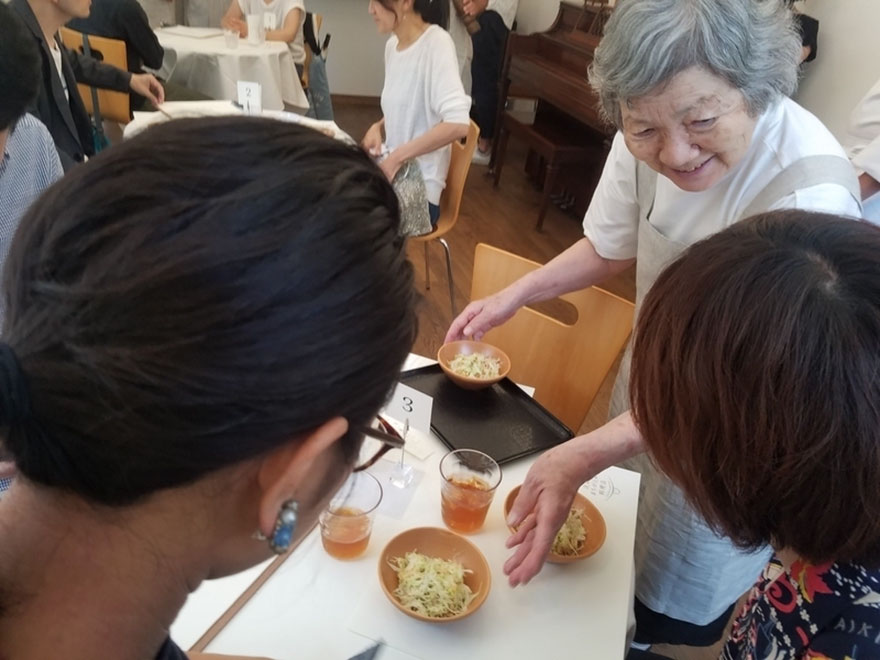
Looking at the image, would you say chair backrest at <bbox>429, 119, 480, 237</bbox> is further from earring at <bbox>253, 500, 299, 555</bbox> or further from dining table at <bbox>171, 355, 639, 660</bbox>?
earring at <bbox>253, 500, 299, 555</bbox>

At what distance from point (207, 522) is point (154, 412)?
0.12m

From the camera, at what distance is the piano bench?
156 inches

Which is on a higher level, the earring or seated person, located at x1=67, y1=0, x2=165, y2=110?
the earring

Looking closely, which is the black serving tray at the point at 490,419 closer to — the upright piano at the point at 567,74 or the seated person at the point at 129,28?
the upright piano at the point at 567,74

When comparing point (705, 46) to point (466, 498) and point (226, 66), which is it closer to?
point (466, 498)

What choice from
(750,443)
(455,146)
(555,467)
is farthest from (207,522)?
(455,146)

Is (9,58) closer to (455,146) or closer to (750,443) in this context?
(750,443)

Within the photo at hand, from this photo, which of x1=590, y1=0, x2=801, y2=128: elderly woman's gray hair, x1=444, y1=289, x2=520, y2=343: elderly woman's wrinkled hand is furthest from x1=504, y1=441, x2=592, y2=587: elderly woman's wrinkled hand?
x1=590, y1=0, x2=801, y2=128: elderly woman's gray hair

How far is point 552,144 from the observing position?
3.99 m

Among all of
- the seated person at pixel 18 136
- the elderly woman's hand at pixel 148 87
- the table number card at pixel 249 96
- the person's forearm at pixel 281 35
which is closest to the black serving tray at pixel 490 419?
the seated person at pixel 18 136

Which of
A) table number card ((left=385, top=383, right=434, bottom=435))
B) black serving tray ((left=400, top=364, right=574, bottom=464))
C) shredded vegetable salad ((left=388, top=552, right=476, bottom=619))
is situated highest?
table number card ((left=385, top=383, right=434, bottom=435))

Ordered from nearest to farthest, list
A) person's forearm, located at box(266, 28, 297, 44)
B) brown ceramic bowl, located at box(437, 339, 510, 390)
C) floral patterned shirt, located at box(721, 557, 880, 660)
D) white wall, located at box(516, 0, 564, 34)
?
floral patterned shirt, located at box(721, 557, 880, 660) → brown ceramic bowl, located at box(437, 339, 510, 390) → person's forearm, located at box(266, 28, 297, 44) → white wall, located at box(516, 0, 564, 34)

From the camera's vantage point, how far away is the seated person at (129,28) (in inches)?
138

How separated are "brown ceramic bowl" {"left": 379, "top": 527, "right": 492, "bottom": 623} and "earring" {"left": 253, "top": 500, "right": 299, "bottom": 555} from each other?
36 centimetres
